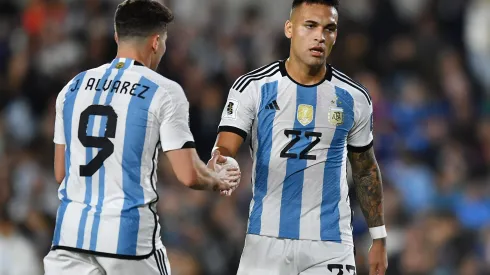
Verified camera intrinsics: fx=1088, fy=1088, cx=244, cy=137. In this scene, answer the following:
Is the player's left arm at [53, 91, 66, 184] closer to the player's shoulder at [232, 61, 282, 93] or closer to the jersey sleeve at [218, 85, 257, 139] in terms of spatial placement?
the jersey sleeve at [218, 85, 257, 139]

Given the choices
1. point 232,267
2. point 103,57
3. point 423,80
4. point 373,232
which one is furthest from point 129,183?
point 423,80

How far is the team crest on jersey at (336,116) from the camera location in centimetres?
610

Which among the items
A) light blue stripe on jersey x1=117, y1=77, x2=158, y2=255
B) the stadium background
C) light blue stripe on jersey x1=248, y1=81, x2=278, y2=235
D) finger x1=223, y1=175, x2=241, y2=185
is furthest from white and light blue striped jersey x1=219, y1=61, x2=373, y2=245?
the stadium background

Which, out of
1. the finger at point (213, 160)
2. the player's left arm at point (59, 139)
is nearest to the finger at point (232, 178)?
the finger at point (213, 160)

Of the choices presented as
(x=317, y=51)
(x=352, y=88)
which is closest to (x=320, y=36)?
(x=317, y=51)

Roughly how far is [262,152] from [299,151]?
0.21 meters

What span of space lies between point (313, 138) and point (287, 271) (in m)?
0.75

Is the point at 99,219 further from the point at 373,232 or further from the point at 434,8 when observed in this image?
the point at 434,8

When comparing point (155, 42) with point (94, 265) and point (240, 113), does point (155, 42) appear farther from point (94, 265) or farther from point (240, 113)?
point (94, 265)

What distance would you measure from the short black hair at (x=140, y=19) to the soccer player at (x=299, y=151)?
2.10 feet

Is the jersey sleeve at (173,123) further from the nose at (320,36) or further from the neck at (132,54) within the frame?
the nose at (320,36)

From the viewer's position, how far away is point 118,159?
17.9 feet

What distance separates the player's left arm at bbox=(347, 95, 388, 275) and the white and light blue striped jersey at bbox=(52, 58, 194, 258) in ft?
3.76

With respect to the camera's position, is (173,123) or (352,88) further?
(352,88)
